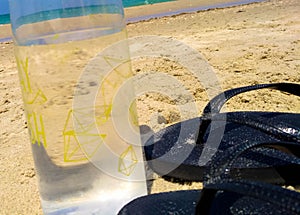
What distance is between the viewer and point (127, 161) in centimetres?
100

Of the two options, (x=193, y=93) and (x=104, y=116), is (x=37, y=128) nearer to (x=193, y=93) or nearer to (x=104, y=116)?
(x=104, y=116)

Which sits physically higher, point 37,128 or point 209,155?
point 37,128

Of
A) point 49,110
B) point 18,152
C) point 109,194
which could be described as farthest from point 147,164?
point 18,152

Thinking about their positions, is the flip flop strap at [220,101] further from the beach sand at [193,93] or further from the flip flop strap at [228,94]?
the beach sand at [193,93]

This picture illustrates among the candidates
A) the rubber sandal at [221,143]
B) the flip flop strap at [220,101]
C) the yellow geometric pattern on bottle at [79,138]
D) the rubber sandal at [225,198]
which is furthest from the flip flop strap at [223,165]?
the flip flop strap at [220,101]

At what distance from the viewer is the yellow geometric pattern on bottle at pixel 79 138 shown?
924 millimetres

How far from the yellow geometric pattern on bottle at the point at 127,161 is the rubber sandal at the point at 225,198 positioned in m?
0.09

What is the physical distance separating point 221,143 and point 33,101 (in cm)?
56

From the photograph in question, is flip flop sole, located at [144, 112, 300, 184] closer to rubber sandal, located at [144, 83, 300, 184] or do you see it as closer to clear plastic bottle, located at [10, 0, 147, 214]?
rubber sandal, located at [144, 83, 300, 184]

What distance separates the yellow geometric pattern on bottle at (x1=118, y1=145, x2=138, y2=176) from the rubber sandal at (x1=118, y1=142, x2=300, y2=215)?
9 cm

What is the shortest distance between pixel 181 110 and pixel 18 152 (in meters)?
0.67

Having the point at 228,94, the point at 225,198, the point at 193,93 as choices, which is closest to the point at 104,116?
the point at 225,198

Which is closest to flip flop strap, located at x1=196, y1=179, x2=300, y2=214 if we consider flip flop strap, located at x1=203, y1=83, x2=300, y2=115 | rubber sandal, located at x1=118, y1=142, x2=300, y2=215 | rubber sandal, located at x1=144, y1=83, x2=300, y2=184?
rubber sandal, located at x1=118, y1=142, x2=300, y2=215

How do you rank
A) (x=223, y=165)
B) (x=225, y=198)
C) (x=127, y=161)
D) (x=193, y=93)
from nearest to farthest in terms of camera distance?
(x=223, y=165) → (x=225, y=198) → (x=127, y=161) → (x=193, y=93)
